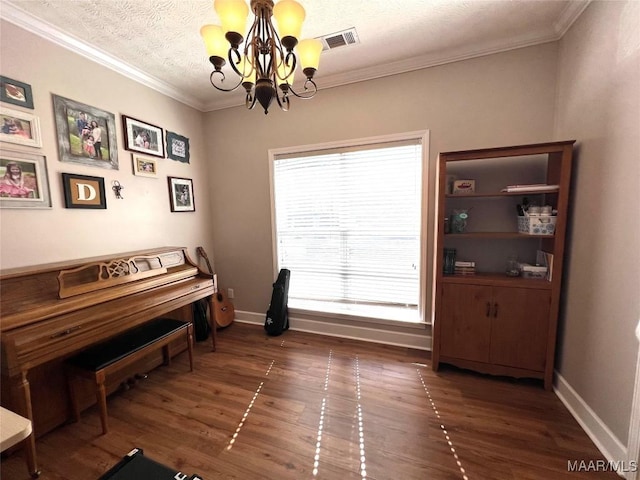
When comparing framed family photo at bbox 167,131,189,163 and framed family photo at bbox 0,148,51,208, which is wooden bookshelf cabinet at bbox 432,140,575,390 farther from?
framed family photo at bbox 0,148,51,208

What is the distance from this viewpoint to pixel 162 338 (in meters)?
1.88

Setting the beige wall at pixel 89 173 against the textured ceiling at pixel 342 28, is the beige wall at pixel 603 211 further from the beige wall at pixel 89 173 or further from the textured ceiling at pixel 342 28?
the beige wall at pixel 89 173

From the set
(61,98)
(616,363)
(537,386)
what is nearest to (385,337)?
(537,386)

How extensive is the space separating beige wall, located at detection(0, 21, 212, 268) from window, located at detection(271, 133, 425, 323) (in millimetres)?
1101

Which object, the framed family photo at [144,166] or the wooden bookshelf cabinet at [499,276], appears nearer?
the wooden bookshelf cabinet at [499,276]

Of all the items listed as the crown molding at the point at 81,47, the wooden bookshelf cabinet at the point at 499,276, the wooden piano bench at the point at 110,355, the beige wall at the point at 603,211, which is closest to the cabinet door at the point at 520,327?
the wooden bookshelf cabinet at the point at 499,276

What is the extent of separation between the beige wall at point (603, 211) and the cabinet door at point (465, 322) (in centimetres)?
49

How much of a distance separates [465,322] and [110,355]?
8.28 ft

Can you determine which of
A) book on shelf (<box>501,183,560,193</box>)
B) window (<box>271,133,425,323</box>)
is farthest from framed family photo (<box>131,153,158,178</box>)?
book on shelf (<box>501,183,560,193</box>)

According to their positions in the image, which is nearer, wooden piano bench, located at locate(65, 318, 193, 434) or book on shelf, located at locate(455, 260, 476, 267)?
wooden piano bench, located at locate(65, 318, 193, 434)

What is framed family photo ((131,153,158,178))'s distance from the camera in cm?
229

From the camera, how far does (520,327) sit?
1.87m

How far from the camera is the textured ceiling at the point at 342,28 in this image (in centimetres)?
160

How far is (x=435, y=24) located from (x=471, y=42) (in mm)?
425
